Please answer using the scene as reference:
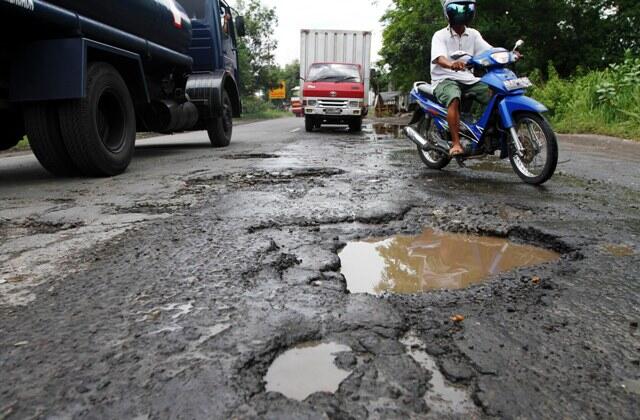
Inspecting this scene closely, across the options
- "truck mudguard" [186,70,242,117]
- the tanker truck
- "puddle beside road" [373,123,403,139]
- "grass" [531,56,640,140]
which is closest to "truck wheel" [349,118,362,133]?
"puddle beside road" [373,123,403,139]

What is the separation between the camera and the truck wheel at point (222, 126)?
8062 mm

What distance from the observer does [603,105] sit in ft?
35.2

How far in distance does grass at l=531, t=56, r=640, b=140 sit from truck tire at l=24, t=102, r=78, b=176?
919 centimetres

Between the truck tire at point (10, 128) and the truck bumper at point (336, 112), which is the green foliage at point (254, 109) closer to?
the truck bumper at point (336, 112)

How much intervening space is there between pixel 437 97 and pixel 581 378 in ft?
12.7

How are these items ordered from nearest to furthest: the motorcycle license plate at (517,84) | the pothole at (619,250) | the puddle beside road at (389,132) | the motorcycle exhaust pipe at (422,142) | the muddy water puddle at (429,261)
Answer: the muddy water puddle at (429,261) → the pothole at (619,250) → the motorcycle license plate at (517,84) → the motorcycle exhaust pipe at (422,142) → the puddle beside road at (389,132)

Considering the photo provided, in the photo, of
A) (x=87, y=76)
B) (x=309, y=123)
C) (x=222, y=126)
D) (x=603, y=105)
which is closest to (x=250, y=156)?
(x=222, y=126)

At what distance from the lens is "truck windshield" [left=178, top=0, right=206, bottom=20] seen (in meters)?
7.98

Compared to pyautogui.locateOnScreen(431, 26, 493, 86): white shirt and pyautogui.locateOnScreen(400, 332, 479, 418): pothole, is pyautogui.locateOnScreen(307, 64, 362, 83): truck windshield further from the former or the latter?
pyautogui.locateOnScreen(400, 332, 479, 418): pothole

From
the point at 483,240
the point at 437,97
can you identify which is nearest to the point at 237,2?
the point at 437,97

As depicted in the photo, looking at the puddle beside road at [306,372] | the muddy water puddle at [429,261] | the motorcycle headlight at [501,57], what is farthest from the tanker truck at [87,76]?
the motorcycle headlight at [501,57]

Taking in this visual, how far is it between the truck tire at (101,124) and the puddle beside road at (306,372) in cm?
371

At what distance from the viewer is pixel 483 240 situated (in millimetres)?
2646

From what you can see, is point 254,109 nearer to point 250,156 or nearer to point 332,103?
point 332,103
